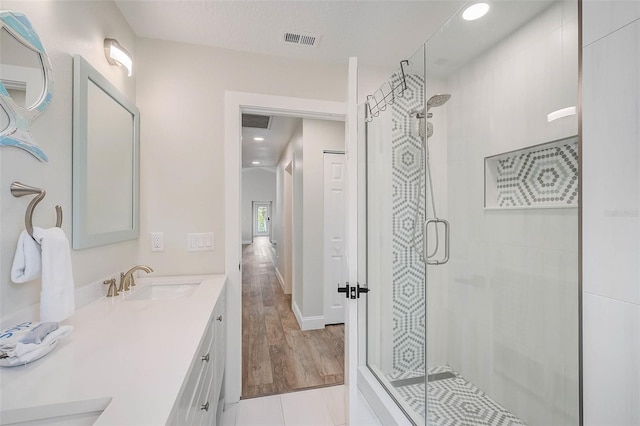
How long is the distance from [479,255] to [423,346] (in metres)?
0.72

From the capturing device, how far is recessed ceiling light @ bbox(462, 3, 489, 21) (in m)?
1.47

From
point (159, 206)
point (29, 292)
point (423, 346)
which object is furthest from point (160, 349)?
point (423, 346)

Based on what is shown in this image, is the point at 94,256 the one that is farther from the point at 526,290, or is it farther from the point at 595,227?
the point at 526,290

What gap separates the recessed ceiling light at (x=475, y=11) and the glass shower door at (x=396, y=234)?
0.38 metres

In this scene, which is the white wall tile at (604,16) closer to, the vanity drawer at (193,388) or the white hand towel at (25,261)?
the vanity drawer at (193,388)

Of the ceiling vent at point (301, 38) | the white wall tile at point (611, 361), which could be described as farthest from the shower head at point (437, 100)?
the white wall tile at point (611, 361)

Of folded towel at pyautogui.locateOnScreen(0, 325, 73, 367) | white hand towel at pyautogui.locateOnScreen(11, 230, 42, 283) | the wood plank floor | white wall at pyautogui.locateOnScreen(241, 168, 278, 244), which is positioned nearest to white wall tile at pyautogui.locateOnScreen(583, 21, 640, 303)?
folded towel at pyautogui.locateOnScreen(0, 325, 73, 367)

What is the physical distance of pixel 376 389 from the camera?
70.2 inches

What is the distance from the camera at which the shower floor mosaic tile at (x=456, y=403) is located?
1641mm

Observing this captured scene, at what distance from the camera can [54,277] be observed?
935 mm

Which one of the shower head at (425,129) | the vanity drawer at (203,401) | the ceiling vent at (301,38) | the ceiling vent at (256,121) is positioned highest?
the ceiling vent at (256,121)

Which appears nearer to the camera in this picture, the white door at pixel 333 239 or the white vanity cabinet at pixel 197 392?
the white vanity cabinet at pixel 197 392

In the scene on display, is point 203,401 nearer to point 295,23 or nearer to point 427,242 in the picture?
point 427,242

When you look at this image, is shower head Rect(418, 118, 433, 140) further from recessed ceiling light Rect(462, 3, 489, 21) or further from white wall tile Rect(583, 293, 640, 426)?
white wall tile Rect(583, 293, 640, 426)
